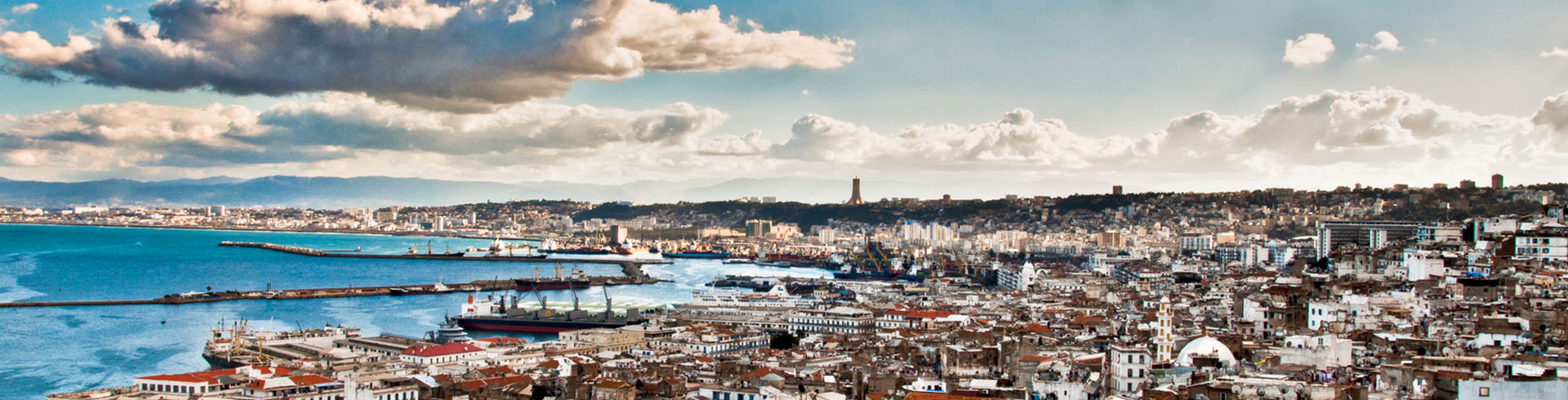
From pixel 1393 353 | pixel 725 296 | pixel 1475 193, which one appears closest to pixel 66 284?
pixel 725 296

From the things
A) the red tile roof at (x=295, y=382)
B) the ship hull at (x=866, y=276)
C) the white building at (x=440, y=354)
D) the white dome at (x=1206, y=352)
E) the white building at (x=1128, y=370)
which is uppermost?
the white dome at (x=1206, y=352)

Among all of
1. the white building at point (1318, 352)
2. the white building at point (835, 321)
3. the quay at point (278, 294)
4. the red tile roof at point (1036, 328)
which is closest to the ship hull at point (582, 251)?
the quay at point (278, 294)

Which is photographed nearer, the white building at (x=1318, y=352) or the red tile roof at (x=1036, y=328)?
the white building at (x=1318, y=352)

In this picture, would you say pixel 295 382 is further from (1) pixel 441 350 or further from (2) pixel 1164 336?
(2) pixel 1164 336

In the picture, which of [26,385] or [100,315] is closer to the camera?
[26,385]

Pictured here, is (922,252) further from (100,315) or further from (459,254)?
(100,315)

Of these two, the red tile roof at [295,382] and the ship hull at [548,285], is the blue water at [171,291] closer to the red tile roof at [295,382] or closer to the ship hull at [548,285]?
the ship hull at [548,285]

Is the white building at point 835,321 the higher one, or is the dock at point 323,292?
the white building at point 835,321
